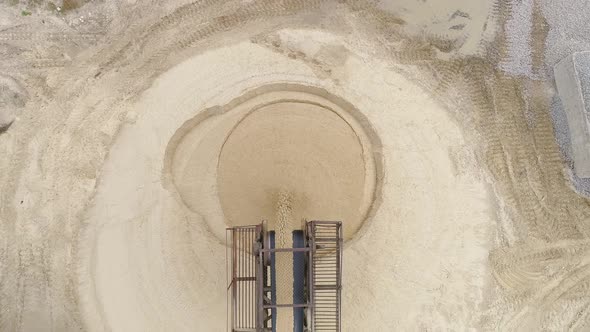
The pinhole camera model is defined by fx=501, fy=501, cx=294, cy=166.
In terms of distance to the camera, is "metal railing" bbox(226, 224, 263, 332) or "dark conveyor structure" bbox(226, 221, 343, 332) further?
"metal railing" bbox(226, 224, 263, 332)

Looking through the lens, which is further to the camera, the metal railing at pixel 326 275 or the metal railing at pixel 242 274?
the metal railing at pixel 242 274

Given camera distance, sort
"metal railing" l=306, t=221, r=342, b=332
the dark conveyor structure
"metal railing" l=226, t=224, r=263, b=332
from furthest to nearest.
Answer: "metal railing" l=226, t=224, r=263, b=332, "metal railing" l=306, t=221, r=342, b=332, the dark conveyor structure

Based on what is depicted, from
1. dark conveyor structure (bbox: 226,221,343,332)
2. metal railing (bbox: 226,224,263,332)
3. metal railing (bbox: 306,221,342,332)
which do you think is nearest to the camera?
dark conveyor structure (bbox: 226,221,343,332)

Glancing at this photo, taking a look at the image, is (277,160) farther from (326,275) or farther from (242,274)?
(326,275)

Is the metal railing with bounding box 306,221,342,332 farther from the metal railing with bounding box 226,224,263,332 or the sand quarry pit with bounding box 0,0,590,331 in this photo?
the metal railing with bounding box 226,224,263,332

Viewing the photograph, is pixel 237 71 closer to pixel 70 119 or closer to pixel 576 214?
pixel 70 119

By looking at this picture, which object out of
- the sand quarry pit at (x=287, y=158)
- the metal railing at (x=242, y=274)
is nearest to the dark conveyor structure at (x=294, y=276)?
the metal railing at (x=242, y=274)

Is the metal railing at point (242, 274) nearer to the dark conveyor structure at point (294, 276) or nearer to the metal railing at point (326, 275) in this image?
the dark conveyor structure at point (294, 276)

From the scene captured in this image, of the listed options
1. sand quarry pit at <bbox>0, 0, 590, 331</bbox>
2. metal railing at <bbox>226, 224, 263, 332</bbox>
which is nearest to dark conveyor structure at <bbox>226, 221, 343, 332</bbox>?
metal railing at <bbox>226, 224, 263, 332</bbox>
